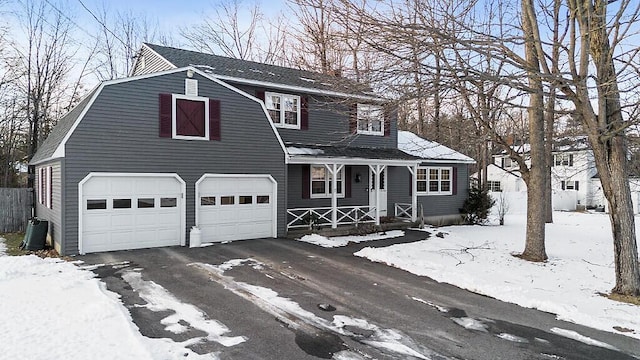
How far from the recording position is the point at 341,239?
506 inches

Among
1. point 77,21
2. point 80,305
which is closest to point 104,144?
point 80,305

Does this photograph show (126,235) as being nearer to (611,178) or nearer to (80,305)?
(80,305)

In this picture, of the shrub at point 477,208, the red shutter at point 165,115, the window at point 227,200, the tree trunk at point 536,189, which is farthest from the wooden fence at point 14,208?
the shrub at point 477,208

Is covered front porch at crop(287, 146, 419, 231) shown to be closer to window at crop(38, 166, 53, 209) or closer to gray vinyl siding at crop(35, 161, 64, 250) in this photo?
gray vinyl siding at crop(35, 161, 64, 250)

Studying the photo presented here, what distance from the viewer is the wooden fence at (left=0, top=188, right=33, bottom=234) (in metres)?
14.5

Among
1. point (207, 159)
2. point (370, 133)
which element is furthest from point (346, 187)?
point (207, 159)

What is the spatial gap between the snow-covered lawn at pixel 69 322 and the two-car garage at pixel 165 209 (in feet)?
7.51

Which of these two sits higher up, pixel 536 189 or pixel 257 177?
pixel 257 177

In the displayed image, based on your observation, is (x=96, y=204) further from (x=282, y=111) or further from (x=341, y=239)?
(x=341, y=239)

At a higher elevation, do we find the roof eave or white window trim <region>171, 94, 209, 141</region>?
white window trim <region>171, 94, 209, 141</region>

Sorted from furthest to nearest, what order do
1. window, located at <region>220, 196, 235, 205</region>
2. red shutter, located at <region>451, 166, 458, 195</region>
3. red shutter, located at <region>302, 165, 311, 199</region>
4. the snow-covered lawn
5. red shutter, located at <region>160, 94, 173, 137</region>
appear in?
red shutter, located at <region>451, 166, 458, 195</region>, red shutter, located at <region>302, 165, 311, 199</region>, window, located at <region>220, 196, 235, 205</region>, red shutter, located at <region>160, 94, 173, 137</region>, the snow-covered lawn

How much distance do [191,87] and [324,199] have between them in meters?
6.29

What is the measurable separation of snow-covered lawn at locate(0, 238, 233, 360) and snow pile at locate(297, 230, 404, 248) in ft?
19.1

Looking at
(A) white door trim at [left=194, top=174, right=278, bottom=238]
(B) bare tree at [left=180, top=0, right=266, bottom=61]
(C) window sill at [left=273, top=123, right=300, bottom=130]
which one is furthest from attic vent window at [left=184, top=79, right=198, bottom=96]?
(B) bare tree at [left=180, top=0, right=266, bottom=61]
